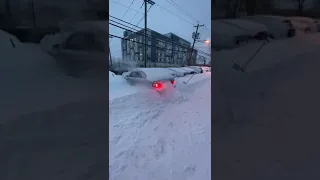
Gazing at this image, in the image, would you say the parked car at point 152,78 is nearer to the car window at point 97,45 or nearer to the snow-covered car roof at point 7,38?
the car window at point 97,45

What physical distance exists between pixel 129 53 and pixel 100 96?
90cm

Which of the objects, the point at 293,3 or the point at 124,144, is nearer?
the point at 293,3

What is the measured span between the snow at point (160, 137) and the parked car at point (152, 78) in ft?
0.46

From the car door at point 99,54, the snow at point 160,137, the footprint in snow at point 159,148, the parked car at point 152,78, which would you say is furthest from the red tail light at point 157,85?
the car door at point 99,54

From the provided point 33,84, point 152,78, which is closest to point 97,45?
point 33,84

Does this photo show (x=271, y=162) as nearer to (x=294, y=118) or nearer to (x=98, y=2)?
→ (x=294, y=118)

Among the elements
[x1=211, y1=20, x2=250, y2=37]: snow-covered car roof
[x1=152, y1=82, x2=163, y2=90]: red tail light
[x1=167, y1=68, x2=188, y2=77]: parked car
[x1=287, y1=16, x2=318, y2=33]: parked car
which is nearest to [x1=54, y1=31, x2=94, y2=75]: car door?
[x1=211, y1=20, x2=250, y2=37]: snow-covered car roof

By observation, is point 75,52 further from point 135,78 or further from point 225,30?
point 135,78

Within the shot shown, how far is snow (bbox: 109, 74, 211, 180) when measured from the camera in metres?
1.30

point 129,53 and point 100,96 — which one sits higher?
point 129,53

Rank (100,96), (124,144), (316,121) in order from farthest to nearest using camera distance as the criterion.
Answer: (124,144) → (100,96) → (316,121)

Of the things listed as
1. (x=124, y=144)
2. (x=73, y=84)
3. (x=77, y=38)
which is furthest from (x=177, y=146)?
(x=77, y=38)

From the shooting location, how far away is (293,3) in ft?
3.42

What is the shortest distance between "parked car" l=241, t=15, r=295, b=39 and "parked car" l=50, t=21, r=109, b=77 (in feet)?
2.29
